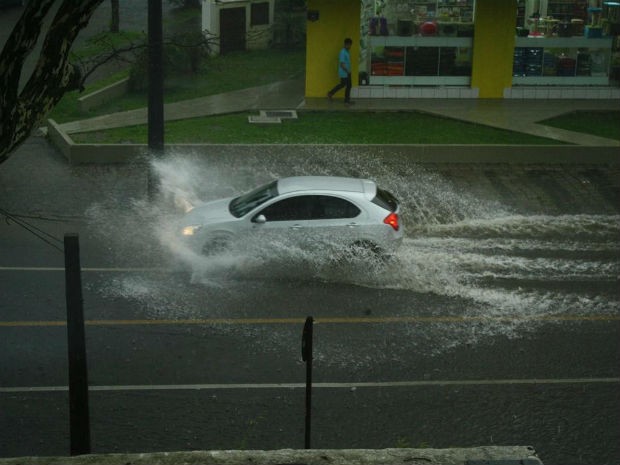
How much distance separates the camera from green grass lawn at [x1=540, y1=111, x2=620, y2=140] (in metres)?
24.2

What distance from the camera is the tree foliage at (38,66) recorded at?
628cm

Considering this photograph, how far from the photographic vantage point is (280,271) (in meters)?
15.1

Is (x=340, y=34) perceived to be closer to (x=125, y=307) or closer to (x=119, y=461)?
(x=125, y=307)

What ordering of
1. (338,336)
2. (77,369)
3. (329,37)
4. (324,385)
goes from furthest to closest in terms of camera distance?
(329,37) < (338,336) < (324,385) < (77,369)

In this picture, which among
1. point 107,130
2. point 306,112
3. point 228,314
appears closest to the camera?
point 228,314

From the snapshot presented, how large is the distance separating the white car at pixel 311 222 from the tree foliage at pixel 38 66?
8611mm

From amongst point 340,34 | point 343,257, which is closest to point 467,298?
point 343,257

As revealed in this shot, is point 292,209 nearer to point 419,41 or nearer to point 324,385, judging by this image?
point 324,385

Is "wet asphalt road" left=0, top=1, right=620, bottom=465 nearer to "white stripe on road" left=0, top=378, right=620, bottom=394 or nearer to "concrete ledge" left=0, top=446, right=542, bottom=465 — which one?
"white stripe on road" left=0, top=378, right=620, bottom=394

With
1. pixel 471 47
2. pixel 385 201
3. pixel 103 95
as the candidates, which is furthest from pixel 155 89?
pixel 471 47

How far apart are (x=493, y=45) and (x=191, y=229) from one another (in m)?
14.9

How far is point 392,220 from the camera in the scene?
49.5 feet

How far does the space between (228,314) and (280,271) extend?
1791mm

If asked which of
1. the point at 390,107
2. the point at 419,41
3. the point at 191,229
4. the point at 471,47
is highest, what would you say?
the point at 419,41
